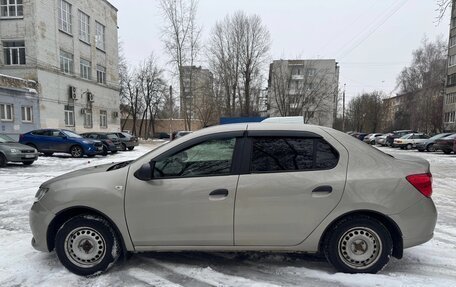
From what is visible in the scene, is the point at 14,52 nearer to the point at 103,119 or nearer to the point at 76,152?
the point at 103,119

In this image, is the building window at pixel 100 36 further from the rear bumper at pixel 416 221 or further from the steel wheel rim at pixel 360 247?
the rear bumper at pixel 416 221

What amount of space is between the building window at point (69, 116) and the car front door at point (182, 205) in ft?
→ 90.6

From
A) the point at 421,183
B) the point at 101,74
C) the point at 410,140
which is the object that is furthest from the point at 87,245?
the point at 101,74

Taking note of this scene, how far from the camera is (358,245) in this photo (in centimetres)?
336

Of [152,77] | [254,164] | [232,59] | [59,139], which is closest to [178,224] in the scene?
[254,164]

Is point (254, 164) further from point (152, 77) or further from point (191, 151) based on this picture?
point (152, 77)

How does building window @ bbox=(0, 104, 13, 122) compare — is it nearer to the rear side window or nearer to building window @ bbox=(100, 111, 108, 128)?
building window @ bbox=(100, 111, 108, 128)

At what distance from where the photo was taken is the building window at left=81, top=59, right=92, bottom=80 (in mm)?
29969

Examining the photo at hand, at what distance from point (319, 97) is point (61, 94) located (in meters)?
28.2

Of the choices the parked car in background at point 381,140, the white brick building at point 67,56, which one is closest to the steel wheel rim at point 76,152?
the white brick building at point 67,56

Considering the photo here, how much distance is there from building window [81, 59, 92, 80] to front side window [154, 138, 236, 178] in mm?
30753

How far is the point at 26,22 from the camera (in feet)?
76.0

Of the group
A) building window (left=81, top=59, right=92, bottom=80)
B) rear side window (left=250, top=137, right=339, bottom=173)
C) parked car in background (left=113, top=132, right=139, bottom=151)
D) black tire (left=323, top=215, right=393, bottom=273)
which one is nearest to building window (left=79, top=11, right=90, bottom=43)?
building window (left=81, top=59, right=92, bottom=80)

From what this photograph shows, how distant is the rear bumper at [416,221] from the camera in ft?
10.7
